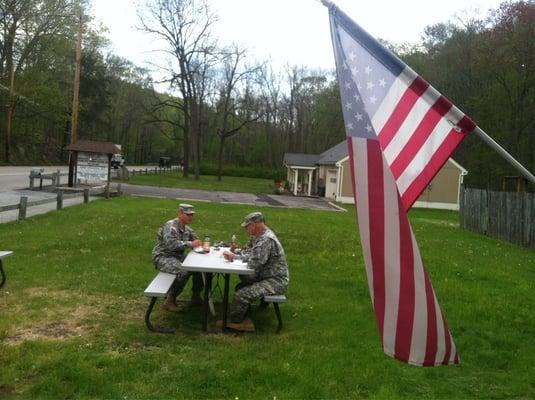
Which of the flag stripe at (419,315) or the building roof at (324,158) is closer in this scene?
the flag stripe at (419,315)

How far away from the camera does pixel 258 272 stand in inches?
281

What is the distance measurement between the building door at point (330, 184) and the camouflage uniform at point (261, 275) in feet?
124

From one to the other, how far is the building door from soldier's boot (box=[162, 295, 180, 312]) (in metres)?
37.8

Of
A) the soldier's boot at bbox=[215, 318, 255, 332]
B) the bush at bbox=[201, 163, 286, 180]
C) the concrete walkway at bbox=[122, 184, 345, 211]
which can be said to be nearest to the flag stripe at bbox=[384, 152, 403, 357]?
the soldier's boot at bbox=[215, 318, 255, 332]

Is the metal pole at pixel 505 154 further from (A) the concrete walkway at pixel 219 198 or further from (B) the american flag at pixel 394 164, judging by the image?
(A) the concrete walkway at pixel 219 198

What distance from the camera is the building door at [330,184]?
45.0 metres

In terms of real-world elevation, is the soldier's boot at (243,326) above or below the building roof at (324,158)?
below

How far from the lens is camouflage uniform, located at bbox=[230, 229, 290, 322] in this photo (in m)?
6.89

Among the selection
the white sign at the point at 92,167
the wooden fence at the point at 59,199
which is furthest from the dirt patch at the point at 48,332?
the white sign at the point at 92,167

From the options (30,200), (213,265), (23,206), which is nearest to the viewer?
(213,265)

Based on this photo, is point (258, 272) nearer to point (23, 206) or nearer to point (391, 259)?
point (391, 259)

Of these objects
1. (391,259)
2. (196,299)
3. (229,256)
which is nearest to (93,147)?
(196,299)

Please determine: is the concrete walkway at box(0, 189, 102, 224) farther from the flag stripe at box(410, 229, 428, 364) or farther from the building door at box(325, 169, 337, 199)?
the building door at box(325, 169, 337, 199)

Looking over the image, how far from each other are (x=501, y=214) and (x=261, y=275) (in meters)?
16.0
